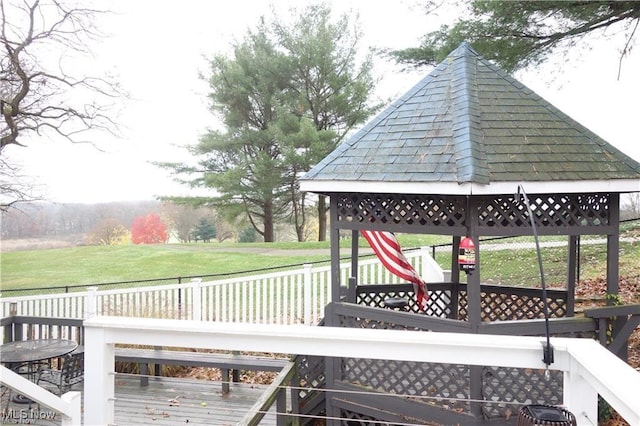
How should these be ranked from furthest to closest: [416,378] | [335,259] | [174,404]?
1. [174,404]
2. [335,259]
3. [416,378]

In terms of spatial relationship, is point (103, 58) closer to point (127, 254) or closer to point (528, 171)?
point (127, 254)

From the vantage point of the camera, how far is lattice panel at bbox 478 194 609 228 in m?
3.80

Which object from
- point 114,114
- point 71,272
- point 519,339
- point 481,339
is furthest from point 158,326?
point 71,272

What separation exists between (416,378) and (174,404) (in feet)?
8.41

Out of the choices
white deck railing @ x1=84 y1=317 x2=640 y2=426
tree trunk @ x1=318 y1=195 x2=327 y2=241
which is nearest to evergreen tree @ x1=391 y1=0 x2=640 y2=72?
white deck railing @ x1=84 y1=317 x2=640 y2=426

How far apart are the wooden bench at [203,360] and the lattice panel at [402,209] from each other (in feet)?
5.97

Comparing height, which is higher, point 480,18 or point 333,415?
point 480,18

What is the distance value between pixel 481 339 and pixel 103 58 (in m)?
9.94

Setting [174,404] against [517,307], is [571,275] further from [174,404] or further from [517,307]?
[174,404]

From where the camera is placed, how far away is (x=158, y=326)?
5.98ft

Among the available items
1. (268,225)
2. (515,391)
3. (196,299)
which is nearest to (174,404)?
(196,299)

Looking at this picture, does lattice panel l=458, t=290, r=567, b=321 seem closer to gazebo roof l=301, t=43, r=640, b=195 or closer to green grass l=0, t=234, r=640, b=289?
gazebo roof l=301, t=43, r=640, b=195

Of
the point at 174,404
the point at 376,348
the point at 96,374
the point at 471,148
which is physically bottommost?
the point at 174,404

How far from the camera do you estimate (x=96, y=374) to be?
1907mm
